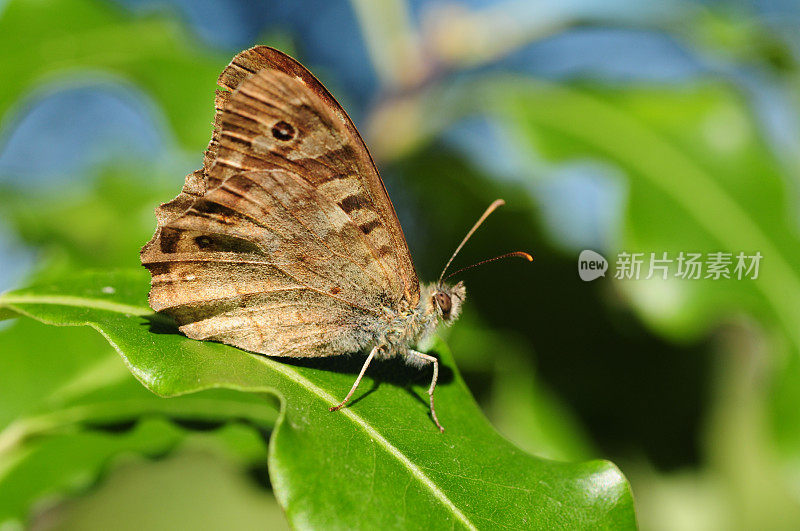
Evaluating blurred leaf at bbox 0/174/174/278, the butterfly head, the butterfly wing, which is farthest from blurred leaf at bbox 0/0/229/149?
the butterfly head

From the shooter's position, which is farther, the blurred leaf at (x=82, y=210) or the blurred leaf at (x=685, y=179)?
the blurred leaf at (x=82, y=210)

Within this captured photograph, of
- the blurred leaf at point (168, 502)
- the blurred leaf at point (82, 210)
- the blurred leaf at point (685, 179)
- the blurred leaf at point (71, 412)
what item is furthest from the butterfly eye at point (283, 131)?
the blurred leaf at point (168, 502)

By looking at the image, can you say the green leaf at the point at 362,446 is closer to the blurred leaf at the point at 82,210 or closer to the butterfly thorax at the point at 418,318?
the butterfly thorax at the point at 418,318

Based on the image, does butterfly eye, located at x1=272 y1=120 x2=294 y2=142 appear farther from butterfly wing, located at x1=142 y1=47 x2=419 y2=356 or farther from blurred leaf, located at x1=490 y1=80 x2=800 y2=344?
blurred leaf, located at x1=490 y1=80 x2=800 y2=344

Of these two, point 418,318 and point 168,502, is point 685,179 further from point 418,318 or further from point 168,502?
point 168,502

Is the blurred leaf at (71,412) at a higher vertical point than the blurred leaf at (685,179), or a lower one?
lower
